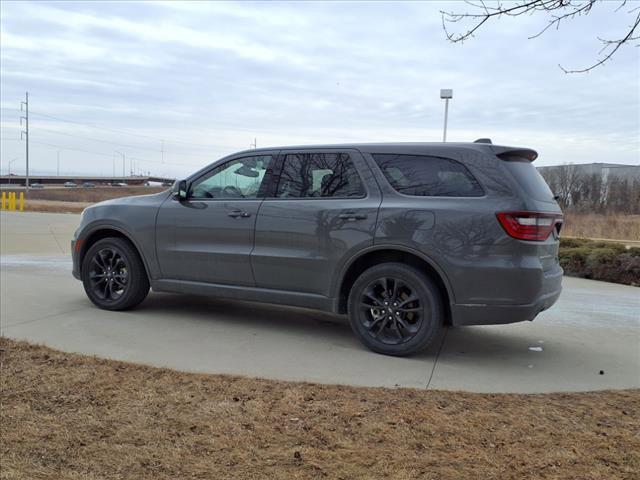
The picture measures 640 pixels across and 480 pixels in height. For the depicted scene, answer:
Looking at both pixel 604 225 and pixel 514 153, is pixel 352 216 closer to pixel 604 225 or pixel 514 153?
pixel 514 153

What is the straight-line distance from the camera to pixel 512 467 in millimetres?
2895

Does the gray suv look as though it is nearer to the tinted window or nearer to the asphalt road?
the tinted window

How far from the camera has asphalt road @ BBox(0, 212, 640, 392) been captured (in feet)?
14.4

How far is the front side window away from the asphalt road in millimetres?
1353

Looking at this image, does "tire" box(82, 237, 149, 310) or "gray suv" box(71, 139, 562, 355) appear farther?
"tire" box(82, 237, 149, 310)

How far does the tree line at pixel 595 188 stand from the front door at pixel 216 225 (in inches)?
259

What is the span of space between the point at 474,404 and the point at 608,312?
4.05m

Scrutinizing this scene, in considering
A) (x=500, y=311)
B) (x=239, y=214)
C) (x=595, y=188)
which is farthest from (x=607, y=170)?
(x=239, y=214)

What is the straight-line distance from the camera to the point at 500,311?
4469mm

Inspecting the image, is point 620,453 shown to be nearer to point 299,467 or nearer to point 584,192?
point 299,467

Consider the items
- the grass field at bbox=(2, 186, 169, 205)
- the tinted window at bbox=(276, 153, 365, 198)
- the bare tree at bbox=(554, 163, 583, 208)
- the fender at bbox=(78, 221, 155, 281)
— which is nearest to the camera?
the tinted window at bbox=(276, 153, 365, 198)

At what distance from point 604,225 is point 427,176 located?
879 centimetres

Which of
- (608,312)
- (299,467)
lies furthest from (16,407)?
(608,312)

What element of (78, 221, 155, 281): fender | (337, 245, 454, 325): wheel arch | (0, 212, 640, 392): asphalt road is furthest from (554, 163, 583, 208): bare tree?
(78, 221, 155, 281): fender
